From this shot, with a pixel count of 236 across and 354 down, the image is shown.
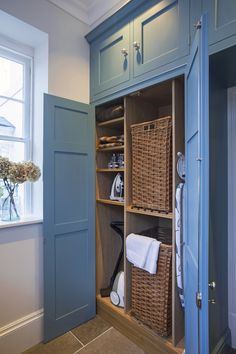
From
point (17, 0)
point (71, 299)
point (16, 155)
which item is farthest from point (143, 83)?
point (71, 299)

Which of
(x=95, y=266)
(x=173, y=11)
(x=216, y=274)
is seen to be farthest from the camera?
(x=95, y=266)

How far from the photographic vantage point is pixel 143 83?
161 cm

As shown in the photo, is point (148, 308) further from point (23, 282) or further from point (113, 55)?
point (113, 55)

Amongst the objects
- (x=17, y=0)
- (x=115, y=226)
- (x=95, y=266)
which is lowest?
(x=95, y=266)

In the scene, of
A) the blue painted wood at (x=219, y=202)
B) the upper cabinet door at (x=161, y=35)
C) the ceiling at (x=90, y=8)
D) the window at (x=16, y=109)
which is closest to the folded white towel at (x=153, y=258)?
the blue painted wood at (x=219, y=202)

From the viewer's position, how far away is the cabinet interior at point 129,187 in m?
1.52

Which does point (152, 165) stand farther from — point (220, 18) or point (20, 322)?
point (20, 322)

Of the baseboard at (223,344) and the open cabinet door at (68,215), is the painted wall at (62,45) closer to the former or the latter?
A: the open cabinet door at (68,215)

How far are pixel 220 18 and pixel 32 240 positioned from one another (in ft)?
6.30

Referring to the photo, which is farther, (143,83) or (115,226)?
(115,226)

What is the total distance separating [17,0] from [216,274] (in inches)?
96.2

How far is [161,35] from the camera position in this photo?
57.9 inches

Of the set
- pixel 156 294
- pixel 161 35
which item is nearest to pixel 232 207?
pixel 156 294

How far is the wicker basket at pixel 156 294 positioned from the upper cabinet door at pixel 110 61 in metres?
1.39
